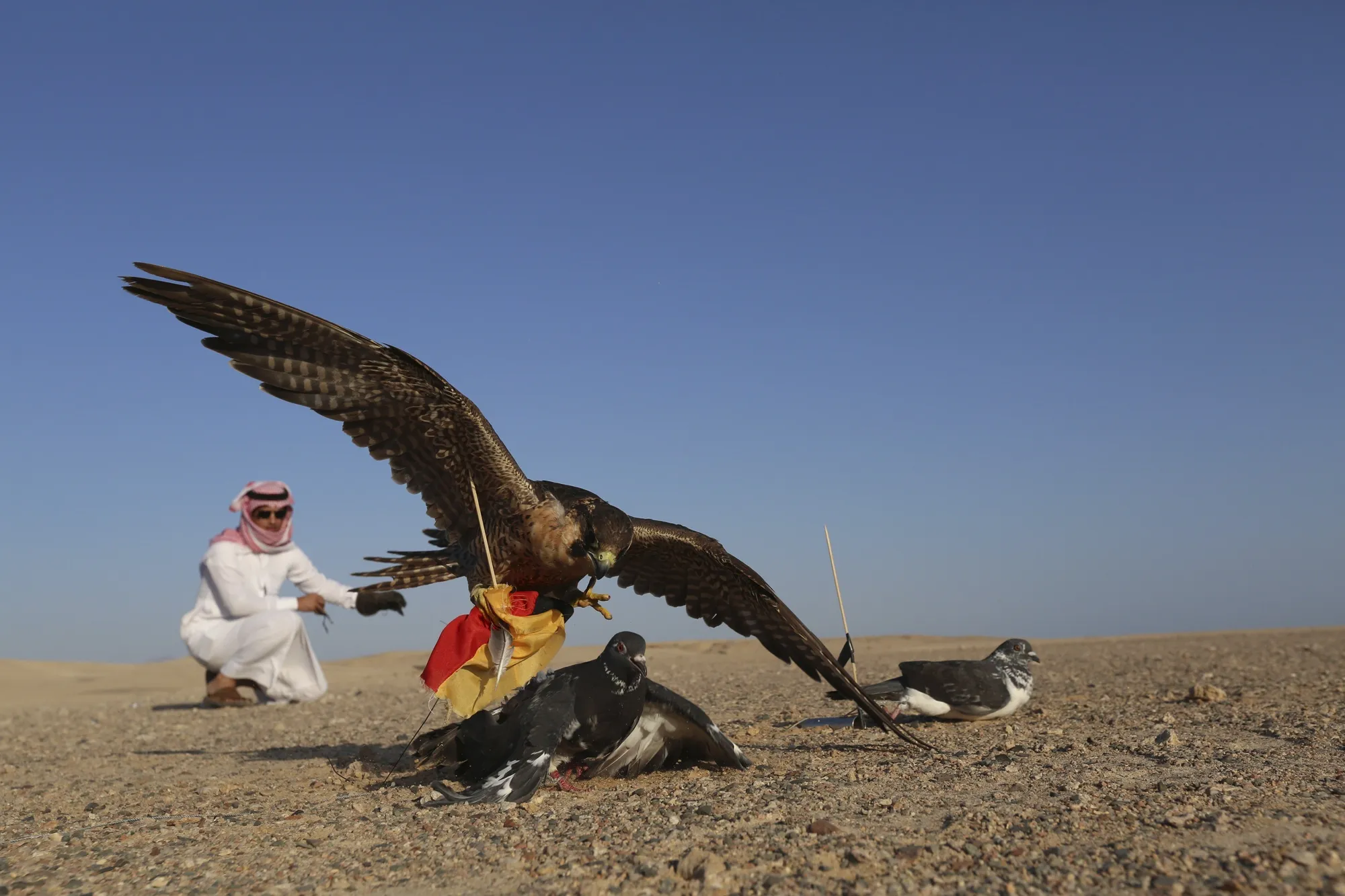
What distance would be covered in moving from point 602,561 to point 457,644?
0.97m

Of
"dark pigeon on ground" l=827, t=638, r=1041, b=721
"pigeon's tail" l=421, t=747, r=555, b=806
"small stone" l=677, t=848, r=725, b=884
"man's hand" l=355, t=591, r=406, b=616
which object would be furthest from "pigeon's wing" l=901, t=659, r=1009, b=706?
"man's hand" l=355, t=591, r=406, b=616

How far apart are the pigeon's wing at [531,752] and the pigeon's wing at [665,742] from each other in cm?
43

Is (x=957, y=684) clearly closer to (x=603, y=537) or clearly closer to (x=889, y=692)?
(x=889, y=692)

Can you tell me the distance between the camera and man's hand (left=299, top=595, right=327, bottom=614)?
39.5ft

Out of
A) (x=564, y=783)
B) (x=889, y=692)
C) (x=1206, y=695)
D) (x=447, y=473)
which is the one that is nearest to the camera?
(x=564, y=783)

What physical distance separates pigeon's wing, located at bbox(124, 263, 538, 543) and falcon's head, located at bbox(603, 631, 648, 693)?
0.99 meters

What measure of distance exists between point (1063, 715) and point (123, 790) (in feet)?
20.8

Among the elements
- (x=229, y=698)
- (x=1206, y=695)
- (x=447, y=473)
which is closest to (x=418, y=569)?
(x=447, y=473)

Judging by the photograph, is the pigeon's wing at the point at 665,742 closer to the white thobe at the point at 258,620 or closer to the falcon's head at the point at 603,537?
the falcon's head at the point at 603,537

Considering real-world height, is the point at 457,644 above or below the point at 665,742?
above

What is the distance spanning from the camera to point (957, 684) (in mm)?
6758

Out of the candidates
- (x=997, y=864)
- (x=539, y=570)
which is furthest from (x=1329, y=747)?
(x=539, y=570)

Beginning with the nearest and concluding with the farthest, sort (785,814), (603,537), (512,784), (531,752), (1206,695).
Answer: (785,814) < (512,784) < (531,752) < (603,537) < (1206,695)

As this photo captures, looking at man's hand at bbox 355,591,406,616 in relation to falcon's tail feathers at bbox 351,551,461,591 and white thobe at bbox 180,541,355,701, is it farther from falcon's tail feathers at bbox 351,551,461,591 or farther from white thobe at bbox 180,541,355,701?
falcon's tail feathers at bbox 351,551,461,591
